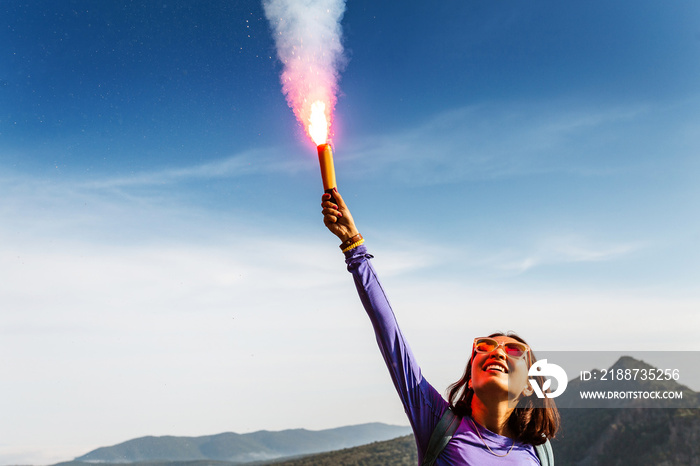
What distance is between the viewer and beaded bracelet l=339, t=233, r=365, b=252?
5246 mm

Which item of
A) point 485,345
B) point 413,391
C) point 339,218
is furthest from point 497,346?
point 339,218

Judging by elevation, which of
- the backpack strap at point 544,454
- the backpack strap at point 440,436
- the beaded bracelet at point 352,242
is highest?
the beaded bracelet at point 352,242

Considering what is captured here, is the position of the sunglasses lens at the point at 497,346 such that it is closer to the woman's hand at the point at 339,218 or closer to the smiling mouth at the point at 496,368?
the smiling mouth at the point at 496,368

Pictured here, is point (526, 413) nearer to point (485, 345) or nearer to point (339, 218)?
point (485, 345)

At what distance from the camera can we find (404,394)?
5.09 metres

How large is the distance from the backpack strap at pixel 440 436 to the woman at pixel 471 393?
43 millimetres

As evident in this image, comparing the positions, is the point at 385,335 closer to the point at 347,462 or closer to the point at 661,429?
the point at 661,429

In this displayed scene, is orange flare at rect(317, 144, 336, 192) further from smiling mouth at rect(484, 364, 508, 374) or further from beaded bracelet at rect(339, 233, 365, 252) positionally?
smiling mouth at rect(484, 364, 508, 374)

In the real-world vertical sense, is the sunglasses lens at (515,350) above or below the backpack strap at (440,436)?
above

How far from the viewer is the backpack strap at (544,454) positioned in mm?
5395

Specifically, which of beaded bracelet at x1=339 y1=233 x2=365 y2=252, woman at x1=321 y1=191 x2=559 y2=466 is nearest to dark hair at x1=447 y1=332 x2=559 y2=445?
woman at x1=321 y1=191 x2=559 y2=466

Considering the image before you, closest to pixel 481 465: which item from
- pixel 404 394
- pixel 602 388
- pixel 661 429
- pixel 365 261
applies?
pixel 404 394

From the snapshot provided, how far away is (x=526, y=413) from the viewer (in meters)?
5.53

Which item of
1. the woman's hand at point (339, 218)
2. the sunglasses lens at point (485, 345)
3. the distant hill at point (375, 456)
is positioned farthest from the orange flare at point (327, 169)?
the distant hill at point (375, 456)
